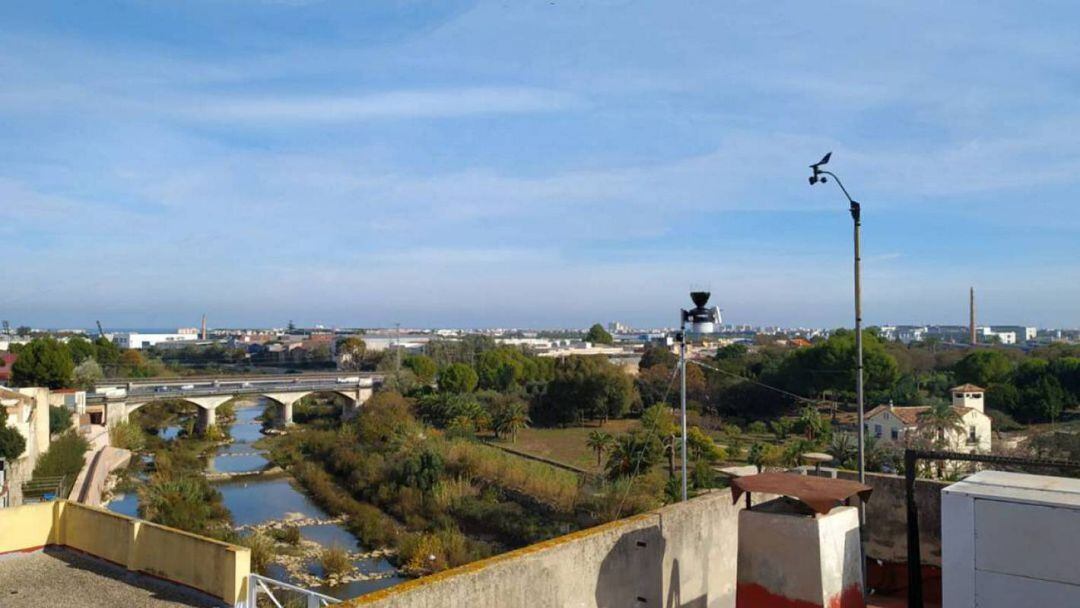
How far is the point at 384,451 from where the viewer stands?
2930 cm

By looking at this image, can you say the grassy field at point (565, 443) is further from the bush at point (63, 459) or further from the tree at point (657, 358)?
the bush at point (63, 459)

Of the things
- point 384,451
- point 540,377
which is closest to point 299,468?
point 384,451

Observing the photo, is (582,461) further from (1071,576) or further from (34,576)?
(1071,576)

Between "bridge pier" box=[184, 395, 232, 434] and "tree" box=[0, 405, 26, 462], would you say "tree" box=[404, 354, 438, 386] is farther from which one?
"tree" box=[0, 405, 26, 462]

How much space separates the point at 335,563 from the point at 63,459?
10570mm

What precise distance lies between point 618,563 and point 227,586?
5342mm

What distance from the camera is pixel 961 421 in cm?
2558

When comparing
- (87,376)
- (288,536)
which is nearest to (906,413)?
(288,536)

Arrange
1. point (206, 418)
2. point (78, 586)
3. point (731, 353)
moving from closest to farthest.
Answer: point (78, 586), point (206, 418), point (731, 353)

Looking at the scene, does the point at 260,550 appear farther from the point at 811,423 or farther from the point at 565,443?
the point at 811,423

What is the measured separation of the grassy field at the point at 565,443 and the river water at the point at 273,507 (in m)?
8.77

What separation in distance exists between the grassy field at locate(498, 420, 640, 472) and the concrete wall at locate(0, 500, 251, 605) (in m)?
17.7

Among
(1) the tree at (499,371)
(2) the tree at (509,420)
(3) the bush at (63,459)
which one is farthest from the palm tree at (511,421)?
(3) the bush at (63,459)

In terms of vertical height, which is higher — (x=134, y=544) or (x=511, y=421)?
(x=134, y=544)
